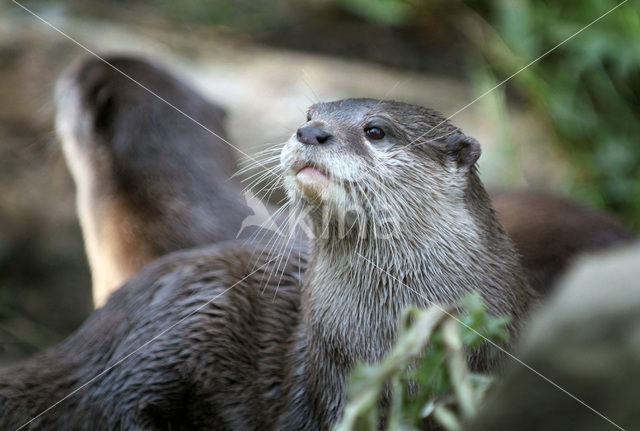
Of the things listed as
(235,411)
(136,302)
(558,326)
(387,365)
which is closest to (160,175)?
(136,302)

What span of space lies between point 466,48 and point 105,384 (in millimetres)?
Answer: 3179

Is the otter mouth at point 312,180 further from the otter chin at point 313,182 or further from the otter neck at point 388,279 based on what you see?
the otter neck at point 388,279

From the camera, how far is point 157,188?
263 cm

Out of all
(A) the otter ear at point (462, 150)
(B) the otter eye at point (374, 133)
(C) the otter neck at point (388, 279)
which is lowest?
(C) the otter neck at point (388, 279)

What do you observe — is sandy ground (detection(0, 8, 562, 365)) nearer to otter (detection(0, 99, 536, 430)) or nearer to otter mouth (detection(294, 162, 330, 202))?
otter (detection(0, 99, 536, 430))

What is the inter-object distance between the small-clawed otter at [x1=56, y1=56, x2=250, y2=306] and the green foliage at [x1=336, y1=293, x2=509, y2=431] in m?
1.42

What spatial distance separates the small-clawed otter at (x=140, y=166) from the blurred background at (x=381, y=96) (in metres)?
0.61

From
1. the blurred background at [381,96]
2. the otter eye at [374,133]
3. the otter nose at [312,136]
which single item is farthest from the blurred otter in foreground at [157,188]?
the otter nose at [312,136]

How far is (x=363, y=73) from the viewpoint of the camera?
14.0 feet

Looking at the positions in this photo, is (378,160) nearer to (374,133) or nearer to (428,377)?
(374,133)

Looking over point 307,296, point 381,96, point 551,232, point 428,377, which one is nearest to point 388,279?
point 307,296

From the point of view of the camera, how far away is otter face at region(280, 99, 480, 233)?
1.47 m

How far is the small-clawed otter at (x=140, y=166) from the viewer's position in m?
2.55

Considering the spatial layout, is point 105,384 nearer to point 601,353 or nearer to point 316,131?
point 316,131
